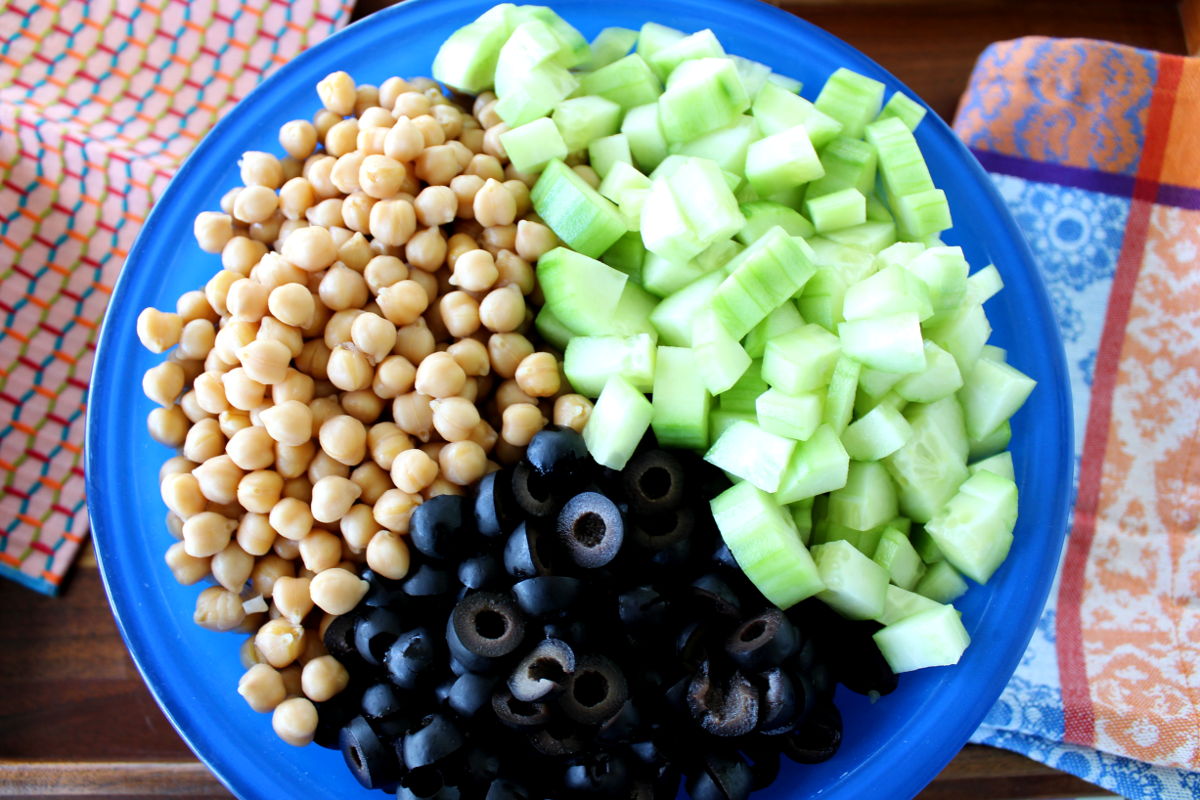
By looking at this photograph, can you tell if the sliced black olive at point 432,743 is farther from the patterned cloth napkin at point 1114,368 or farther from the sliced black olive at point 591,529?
the patterned cloth napkin at point 1114,368

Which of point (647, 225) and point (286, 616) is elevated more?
point (647, 225)

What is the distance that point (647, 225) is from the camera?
1.46 meters

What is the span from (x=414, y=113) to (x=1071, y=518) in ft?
4.96

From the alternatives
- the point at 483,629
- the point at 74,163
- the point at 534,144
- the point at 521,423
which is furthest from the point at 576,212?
the point at 74,163

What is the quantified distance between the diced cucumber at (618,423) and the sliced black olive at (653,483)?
0.03 metres

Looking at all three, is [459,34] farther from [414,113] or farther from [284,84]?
[284,84]

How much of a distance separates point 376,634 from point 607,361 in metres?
0.54

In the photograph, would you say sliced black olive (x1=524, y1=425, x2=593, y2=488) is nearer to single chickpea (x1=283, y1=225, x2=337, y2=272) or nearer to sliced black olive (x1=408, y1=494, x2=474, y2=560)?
sliced black olive (x1=408, y1=494, x2=474, y2=560)

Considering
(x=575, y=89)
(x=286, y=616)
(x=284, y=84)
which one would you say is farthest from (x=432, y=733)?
(x=284, y=84)

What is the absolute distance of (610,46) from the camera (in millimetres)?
1748

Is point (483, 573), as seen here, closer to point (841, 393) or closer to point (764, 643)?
point (764, 643)

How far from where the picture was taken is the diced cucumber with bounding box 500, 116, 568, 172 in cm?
154

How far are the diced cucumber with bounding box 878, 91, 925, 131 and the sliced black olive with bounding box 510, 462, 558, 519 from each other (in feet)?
3.07

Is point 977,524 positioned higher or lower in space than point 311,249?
lower
